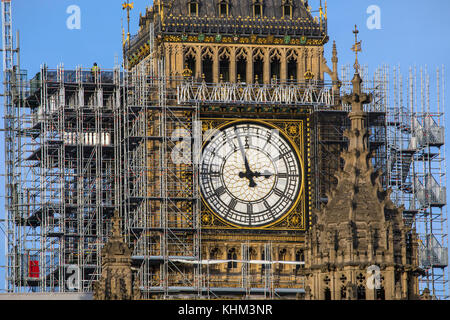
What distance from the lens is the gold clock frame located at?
104 meters

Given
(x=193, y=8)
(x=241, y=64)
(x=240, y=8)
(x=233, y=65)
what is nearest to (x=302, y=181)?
(x=233, y=65)

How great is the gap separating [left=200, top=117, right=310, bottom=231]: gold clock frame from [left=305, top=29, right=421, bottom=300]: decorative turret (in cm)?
1352

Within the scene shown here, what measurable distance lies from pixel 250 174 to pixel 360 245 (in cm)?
1720

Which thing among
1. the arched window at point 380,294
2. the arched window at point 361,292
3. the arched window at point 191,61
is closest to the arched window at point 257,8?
the arched window at point 191,61

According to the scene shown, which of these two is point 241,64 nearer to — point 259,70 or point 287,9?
point 259,70

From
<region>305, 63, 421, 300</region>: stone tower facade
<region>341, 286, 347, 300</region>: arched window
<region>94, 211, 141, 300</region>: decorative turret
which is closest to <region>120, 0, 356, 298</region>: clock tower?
<region>94, 211, 141, 300</region>: decorative turret

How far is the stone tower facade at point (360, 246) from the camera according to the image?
88.1m

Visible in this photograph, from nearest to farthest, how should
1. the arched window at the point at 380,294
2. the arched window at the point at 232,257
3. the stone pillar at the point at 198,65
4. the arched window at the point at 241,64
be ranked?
the arched window at the point at 380,294
the arched window at the point at 232,257
the stone pillar at the point at 198,65
the arched window at the point at 241,64

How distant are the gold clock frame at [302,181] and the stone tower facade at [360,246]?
13.5 metres

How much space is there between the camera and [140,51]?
110 metres

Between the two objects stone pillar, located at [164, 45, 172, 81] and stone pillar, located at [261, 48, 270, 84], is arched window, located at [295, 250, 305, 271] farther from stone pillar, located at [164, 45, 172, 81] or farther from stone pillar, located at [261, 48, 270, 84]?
stone pillar, located at [164, 45, 172, 81]

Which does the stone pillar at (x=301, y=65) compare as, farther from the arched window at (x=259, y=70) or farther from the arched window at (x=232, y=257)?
the arched window at (x=232, y=257)

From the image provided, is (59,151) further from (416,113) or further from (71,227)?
(416,113)
